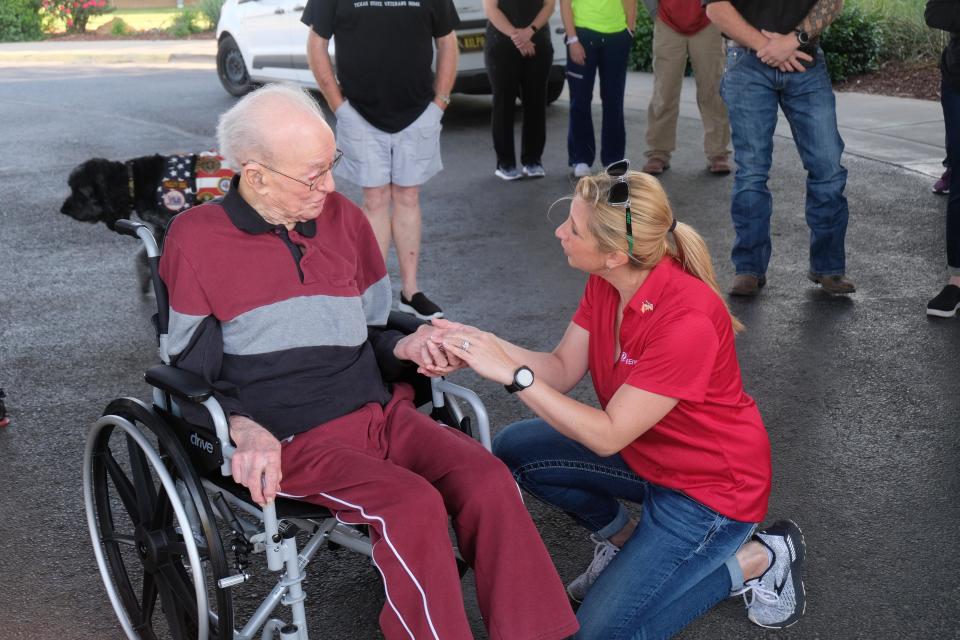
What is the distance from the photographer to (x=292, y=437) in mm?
2926

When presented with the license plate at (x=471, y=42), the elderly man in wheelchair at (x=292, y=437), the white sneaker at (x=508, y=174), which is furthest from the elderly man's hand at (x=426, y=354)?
the license plate at (x=471, y=42)

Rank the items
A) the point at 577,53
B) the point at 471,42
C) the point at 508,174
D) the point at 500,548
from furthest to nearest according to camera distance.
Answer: the point at 471,42 → the point at 508,174 → the point at 577,53 → the point at 500,548

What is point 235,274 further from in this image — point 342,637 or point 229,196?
point 342,637

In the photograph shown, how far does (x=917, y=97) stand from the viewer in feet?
36.9

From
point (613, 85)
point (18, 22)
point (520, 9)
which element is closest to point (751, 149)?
point (613, 85)

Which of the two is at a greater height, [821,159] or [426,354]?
[426,354]

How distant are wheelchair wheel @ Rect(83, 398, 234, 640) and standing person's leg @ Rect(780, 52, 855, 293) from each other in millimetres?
3552

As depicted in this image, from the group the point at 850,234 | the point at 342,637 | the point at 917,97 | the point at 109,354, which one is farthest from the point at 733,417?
the point at 917,97

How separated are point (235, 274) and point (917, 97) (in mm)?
10018

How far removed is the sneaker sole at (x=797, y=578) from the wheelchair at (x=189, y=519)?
3.01 feet

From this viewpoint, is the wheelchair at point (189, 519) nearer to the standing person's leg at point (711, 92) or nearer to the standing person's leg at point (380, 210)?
the standing person's leg at point (380, 210)

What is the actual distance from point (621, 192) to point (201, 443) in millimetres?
1241

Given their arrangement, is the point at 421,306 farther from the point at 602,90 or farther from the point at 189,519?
the point at 602,90

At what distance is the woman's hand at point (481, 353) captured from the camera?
9.12 feet
